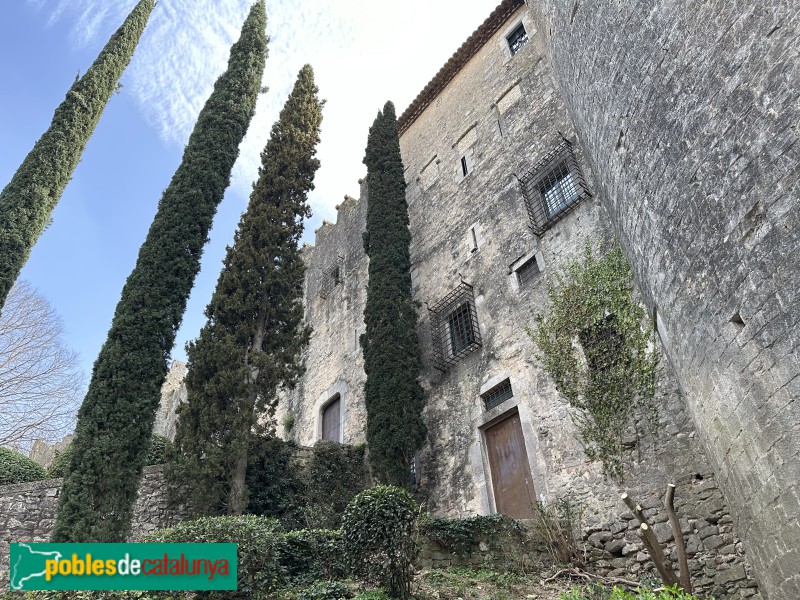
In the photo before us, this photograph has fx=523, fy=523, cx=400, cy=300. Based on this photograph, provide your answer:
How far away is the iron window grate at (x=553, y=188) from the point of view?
10430mm

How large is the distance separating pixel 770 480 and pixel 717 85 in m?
3.33

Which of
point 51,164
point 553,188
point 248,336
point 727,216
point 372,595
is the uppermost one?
point 51,164

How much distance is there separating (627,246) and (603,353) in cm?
170

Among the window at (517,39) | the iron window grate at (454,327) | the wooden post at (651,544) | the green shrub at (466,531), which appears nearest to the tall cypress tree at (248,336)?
the iron window grate at (454,327)

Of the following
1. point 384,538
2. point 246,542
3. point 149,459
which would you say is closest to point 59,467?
point 149,459

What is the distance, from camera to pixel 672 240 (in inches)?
209

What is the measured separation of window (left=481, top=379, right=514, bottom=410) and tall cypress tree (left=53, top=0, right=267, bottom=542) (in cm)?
632

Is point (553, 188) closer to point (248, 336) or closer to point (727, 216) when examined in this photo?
point (727, 216)

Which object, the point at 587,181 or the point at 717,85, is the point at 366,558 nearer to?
the point at 717,85

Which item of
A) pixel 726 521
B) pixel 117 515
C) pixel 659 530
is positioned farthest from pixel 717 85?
pixel 117 515

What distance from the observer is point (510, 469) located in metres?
9.85

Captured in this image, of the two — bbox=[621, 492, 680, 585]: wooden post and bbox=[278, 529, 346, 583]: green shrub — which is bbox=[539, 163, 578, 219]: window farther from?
bbox=[278, 529, 346, 583]: green shrub

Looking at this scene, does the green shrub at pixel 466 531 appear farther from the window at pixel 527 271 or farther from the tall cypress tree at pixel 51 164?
the tall cypress tree at pixel 51 164

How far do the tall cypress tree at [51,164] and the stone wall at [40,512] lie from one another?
448 centimetres
